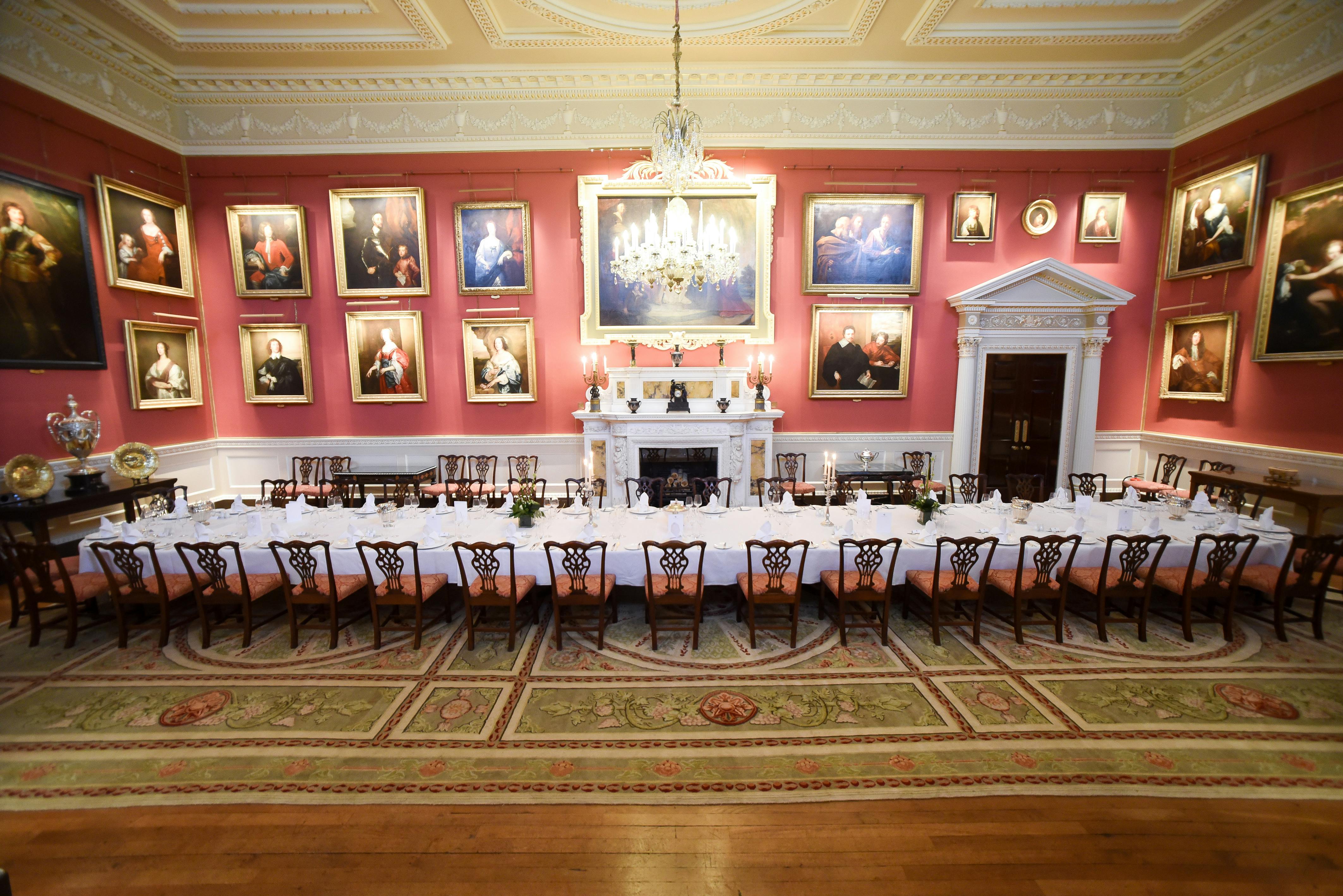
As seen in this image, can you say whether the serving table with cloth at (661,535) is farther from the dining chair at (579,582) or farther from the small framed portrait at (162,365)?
the small framed portrait at (162,365)

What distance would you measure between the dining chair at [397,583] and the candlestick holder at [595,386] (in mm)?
4169

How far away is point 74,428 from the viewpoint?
6.51 m

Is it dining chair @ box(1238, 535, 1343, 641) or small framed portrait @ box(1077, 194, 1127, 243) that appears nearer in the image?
dining chair @ box(1238, 535, 1343, 641)

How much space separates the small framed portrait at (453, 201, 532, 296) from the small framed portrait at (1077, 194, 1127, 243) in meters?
9.49

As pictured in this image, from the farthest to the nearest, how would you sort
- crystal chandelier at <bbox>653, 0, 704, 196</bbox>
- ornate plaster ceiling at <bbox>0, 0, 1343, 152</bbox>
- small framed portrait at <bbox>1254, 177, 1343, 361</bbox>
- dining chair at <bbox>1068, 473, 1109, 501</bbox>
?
dining chair at <bbox>1068, 473, 1109, 501</bbox>, ornate plaster ceiling at <bbox>0, 0, 1343, 152</bbox>, small framed portrait at <bbox>1254, 177, 1343, 361</bbox>, crystal chandelier at <bbox>653, 0, 704, 196</bbox>

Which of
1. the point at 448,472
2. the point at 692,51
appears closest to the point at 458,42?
the point at 692,51

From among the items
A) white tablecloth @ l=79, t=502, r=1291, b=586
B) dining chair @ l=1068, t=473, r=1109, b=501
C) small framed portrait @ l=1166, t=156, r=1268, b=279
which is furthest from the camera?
small framed portrait @ l=1166, t=156, r=1268, b=279

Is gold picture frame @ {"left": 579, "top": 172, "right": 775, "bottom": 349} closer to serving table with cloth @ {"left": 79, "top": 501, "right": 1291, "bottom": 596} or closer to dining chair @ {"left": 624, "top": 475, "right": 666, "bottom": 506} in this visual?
dining chair @ {"left": 624, "top": 475, "right": 666, "bottom": 506}

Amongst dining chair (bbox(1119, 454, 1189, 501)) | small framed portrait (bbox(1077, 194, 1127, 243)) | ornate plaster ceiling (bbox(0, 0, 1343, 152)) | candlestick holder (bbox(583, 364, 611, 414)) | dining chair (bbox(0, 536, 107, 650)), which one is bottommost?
dining chair (bbox(0, 536, 107, 650))

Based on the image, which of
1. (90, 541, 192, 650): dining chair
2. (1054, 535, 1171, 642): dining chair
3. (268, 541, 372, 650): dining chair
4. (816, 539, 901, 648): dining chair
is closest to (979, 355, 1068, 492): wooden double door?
(1054, 535, 1171, 642): dining chair

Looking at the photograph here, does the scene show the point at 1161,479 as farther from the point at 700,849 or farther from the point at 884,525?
the point at 700,849

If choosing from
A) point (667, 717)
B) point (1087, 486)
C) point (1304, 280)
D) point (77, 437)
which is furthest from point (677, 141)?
point (1304, 280)

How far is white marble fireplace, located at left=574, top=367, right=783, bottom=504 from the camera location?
28.1 ft

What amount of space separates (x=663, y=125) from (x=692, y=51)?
147 inches
